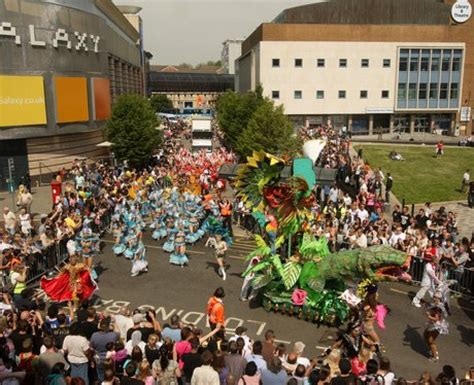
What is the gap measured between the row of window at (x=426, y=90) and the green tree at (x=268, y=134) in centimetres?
3394

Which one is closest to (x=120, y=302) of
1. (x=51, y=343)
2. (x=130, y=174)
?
(x=51, y=343)

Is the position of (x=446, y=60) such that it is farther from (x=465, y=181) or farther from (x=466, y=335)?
(x=466, y=335)

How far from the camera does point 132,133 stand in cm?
3394

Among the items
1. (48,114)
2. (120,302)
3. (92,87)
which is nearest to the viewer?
(120,302)

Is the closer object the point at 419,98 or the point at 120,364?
the point at 120,364

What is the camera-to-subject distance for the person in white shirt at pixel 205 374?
7.16 metres

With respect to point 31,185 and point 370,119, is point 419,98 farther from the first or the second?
point 31,185

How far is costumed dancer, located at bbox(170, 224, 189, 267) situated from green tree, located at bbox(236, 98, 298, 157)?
63.8 feet

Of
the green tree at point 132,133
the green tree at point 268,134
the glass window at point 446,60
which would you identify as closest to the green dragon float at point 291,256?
the green tree at point 132,133

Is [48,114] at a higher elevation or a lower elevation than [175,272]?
higher

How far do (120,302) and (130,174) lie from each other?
15434mm

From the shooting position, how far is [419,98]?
6488 centimetres

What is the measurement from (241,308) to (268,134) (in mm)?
23931

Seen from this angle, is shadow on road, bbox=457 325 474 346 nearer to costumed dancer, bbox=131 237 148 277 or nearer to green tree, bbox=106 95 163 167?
costumed dancer, bbox=131 237 148 277
